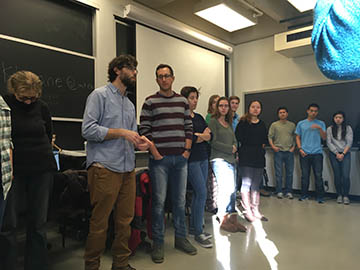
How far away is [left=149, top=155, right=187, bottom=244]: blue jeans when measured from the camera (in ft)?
6.98

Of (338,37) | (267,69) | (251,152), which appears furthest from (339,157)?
(338,37)

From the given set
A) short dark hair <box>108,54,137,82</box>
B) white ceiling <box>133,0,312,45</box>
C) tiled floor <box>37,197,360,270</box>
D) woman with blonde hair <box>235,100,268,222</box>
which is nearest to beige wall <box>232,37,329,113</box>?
white ceiling <box>133,0,312,45</box>

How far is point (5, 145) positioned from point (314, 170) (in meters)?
4.29

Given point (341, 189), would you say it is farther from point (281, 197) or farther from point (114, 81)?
point (114, 81)

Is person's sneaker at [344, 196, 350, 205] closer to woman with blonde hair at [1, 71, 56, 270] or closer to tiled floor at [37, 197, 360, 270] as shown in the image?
tiled floor at [37, 197, 360, 270]

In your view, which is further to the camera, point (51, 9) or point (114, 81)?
point (51, 9)

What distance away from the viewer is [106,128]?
172 centimetres

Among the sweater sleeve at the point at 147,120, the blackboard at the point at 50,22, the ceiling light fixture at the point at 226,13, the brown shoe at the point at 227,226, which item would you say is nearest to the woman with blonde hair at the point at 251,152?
the brown shoe at the point at 227,226

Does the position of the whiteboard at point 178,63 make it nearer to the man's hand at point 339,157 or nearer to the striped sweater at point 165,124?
the striped sweater at point 165,124

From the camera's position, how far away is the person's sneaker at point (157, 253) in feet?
6.73

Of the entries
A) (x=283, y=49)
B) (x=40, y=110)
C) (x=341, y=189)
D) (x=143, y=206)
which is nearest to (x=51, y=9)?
(x=40, y=110)

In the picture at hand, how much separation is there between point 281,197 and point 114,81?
11.9 feet

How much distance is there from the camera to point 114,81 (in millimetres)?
1898

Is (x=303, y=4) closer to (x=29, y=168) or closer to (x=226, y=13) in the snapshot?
(x=226, y=13)
